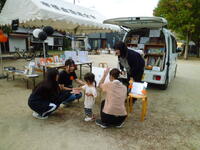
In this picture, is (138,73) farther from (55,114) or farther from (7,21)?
(7,21)

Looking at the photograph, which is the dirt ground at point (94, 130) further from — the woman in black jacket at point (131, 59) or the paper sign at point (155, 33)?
the paper sign at point (155, 33)

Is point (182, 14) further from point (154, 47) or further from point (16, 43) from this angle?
point (16, 43)

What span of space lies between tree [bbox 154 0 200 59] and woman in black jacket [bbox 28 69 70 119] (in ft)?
53.4

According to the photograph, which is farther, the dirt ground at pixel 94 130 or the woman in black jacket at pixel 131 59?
the woman in black jacket at pixel 131 59

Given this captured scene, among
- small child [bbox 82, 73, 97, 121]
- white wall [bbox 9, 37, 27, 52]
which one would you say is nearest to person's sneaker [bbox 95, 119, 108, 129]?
small child [bbox 82, 73, 97, 121]

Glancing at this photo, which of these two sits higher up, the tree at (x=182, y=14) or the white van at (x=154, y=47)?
the tree at (x=182, y=14)

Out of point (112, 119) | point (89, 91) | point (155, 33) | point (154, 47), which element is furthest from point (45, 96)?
point (154, 47)

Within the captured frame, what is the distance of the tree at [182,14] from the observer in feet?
49.3

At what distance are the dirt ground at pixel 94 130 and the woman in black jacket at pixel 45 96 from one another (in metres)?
0.25

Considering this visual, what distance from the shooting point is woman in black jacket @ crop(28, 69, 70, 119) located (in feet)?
9.18

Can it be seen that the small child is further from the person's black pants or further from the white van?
the white van

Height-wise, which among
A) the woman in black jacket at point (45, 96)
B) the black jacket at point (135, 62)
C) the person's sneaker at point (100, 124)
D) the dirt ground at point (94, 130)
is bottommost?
the dirt ground at point (94, 130)

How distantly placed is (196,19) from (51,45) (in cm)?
2136

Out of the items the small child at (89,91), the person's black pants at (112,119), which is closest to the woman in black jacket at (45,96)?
the small child at (89,91)
